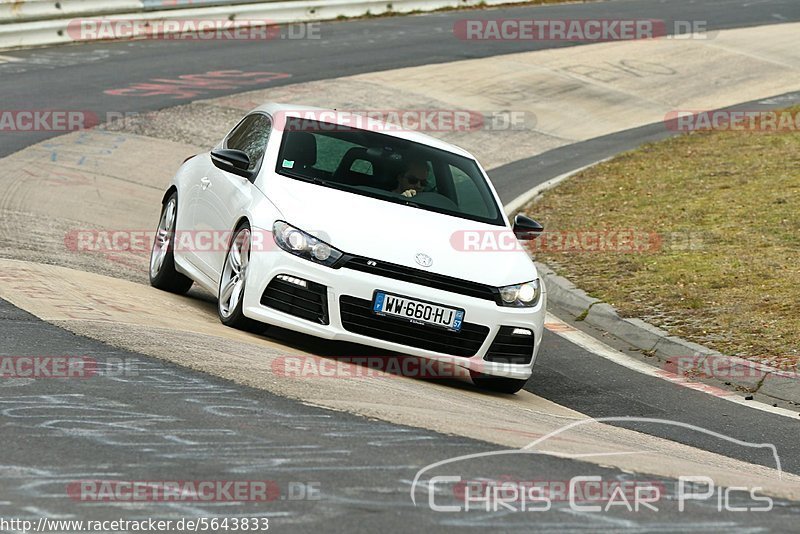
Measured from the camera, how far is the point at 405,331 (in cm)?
804

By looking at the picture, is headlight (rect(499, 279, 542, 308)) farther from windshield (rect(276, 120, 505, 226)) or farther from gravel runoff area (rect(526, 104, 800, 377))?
gravel runoff area (rect(526, 104, 800, 377))

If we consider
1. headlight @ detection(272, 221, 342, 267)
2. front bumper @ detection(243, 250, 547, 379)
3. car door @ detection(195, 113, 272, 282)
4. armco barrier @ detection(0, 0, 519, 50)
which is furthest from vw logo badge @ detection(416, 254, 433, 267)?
armco barrier @ detection(0, 0, 519, 50)

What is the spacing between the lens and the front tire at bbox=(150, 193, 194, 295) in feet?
33.0

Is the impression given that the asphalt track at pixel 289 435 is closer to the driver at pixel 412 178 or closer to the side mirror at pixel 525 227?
the side mirror at pixel 525 227

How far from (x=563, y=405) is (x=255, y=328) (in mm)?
2049

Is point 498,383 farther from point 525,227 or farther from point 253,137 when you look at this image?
point 253,137

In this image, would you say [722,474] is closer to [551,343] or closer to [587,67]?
[551,343]

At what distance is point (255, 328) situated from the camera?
28.3ft

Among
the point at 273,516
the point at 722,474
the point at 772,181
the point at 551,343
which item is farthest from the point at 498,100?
the point at 273,516

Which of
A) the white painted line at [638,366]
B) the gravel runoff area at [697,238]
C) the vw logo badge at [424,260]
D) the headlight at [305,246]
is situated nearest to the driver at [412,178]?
the vw logo badge at [424,260]

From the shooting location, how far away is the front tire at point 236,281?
8.46 metres

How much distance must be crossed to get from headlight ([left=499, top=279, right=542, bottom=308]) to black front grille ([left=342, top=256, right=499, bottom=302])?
24cm

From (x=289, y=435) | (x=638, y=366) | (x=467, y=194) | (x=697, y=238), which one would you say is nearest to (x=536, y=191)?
(x=697, y=238)

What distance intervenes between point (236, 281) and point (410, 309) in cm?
128
